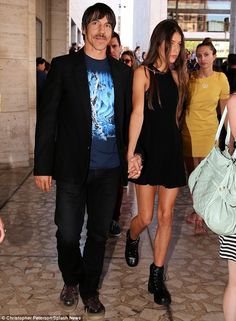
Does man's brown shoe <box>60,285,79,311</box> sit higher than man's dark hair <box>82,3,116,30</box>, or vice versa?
man's dark hair <box>82,3,116,30</box>

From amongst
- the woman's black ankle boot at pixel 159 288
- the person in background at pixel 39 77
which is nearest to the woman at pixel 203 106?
the woman's black ankle boot at pixel 159 288

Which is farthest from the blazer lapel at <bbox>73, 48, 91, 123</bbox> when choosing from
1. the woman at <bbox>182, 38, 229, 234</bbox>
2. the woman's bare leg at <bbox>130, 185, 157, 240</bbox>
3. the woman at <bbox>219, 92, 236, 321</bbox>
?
the woman at <bbox>182, 38, 229, 234</bbox>

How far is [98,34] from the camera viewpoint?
3256mm

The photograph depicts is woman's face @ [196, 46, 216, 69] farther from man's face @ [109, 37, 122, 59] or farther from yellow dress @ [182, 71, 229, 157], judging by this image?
man's face @ [109, 37, 122, 59]

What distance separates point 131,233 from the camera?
173 inches

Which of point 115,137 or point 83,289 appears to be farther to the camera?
point 83,289

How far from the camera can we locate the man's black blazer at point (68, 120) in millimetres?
3250

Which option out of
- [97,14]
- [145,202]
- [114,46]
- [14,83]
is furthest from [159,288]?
[14,83]

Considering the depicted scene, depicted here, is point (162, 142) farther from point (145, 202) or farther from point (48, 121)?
point (48, 121)

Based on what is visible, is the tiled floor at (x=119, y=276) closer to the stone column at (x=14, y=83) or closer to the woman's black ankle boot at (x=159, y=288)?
the woman's black ankle boot at (x=159, y=288)

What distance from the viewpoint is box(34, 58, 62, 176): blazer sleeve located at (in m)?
3.25

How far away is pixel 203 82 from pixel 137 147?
204 centimetres

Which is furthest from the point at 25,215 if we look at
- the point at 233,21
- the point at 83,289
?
the point at 233,21

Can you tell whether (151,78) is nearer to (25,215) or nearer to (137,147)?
(137,147)
